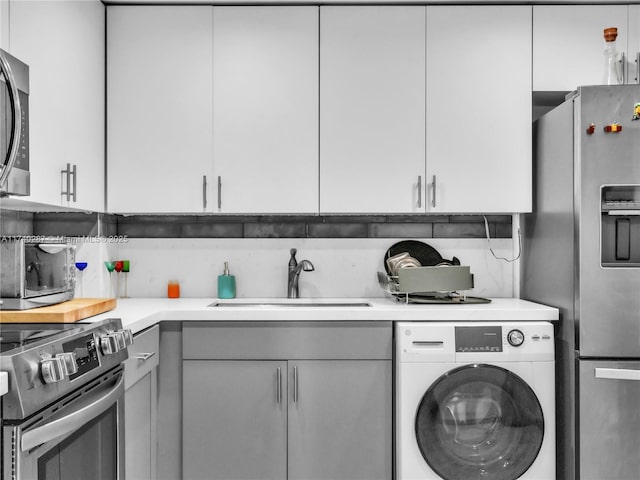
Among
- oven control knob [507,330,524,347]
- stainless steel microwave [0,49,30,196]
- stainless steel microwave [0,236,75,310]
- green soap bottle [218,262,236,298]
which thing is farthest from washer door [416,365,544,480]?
stainless steel microwave [0,49,30,196]

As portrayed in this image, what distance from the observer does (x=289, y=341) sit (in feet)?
7.41

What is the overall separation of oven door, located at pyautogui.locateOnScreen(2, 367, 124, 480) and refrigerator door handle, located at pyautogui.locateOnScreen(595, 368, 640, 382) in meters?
1.88

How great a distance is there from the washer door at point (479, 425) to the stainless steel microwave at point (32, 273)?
1.57 m

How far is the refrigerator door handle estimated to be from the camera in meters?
2.09

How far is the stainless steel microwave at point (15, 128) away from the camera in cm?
141

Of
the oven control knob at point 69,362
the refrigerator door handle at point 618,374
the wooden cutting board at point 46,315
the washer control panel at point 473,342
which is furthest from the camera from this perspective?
the washer control panel at point 473,342

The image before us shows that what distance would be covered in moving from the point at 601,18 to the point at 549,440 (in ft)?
6.67

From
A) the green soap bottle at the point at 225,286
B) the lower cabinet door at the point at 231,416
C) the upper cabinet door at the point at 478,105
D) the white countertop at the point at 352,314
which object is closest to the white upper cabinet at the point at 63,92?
the white countertop at the point at 352,314

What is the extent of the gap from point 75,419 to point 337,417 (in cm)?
117

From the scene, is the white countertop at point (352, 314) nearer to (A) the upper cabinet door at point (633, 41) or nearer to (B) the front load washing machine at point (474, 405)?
(B) the front load washing machine at point (474, 405)

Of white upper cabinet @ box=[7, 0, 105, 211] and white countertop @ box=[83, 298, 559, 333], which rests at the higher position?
white upper cabinet @ box=[7, 0, 105, 211]

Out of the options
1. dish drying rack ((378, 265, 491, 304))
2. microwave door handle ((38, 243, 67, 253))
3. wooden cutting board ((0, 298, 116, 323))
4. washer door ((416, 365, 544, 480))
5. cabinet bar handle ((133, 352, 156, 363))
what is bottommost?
washer door ((416, 365, 544, 480))

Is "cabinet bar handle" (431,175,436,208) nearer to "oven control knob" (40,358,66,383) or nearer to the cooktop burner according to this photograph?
the cooktop burner

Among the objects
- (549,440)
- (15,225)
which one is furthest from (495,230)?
(15,225)
